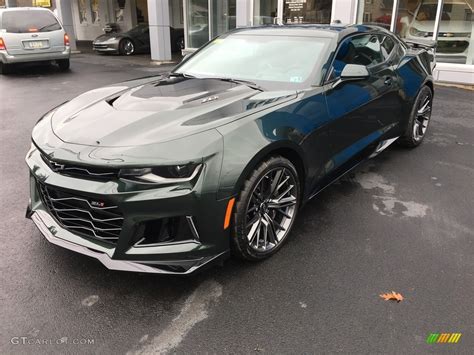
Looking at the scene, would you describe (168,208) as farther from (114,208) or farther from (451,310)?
(451,310)

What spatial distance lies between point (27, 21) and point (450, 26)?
10.9 meters

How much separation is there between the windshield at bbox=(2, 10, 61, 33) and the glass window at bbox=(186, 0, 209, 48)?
4465mm

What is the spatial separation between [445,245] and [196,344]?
7.00 feet

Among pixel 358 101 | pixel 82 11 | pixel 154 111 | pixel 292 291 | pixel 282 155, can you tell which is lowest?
pixel 292 291

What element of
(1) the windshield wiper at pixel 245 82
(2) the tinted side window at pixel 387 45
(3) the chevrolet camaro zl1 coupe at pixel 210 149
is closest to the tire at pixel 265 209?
(3) the chevrolet camaro zl1 coupe at pixel 210 149

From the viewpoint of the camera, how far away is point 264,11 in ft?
41.0

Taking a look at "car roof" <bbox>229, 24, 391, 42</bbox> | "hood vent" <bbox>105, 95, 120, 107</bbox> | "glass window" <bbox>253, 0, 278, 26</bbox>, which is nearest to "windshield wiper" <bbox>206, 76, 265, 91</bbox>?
"car roof" <bbox>229, 24, 391, 42</bbox>

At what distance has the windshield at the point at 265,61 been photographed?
141 inches

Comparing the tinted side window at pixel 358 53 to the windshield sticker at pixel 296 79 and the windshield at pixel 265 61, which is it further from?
the windshield sticker at pixel 296 79

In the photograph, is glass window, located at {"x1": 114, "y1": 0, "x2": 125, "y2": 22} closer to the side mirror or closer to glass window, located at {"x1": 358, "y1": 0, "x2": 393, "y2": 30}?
glass window, located at {"x1": 358, "y1": 0, "x2": 393, "y2": 30}

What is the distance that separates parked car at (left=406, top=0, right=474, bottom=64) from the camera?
997 cm

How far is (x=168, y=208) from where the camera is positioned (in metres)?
2.41

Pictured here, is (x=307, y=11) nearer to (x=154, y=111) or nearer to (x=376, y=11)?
(x=376, y=11)

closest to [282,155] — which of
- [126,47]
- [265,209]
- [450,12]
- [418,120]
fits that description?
[265,209]
